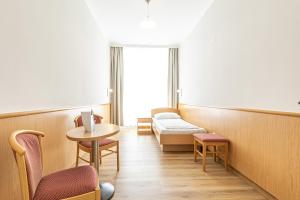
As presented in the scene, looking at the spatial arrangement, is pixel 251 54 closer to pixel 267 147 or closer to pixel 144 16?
pixel 267 147

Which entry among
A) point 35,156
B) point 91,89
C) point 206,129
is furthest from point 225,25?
point 35,156

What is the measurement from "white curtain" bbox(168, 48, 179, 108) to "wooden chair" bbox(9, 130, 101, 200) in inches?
196

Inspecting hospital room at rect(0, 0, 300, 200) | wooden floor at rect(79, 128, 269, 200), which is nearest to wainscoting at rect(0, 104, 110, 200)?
hospital room at rect(0, 0, 300, 200)

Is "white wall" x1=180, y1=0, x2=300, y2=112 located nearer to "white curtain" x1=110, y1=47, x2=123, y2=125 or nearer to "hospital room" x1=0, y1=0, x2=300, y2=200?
"hospital room" x1=0, y1=0, x2=300, y2=200

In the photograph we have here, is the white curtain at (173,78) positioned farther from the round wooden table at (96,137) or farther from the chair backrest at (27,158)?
the chair backrest at (27,158)

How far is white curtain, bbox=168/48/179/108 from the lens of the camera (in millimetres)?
6211

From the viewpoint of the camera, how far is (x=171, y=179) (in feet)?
7.72

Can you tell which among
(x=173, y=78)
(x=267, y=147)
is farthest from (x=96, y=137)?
(x=173, y=78)

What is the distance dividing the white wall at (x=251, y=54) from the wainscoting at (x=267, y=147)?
0.14m

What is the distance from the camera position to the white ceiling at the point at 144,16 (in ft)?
11.4

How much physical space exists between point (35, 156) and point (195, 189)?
1.72 meters

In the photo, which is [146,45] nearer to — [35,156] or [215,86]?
[215,86]

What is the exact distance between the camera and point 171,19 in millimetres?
4172

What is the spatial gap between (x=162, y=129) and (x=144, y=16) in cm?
254
